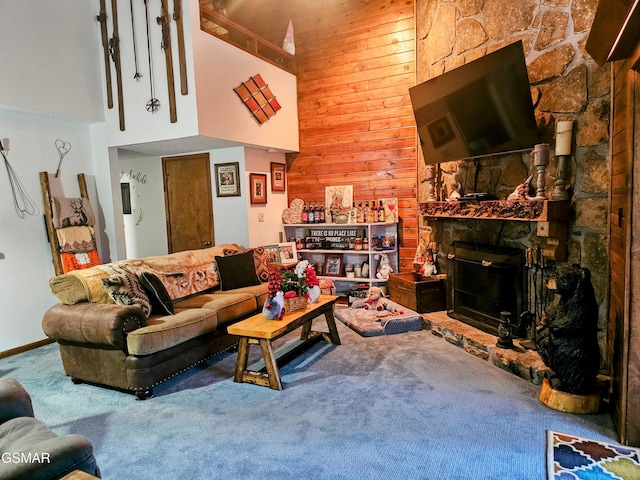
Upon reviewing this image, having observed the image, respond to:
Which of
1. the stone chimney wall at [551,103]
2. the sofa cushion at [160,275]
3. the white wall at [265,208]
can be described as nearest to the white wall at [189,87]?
the white wall at [265,208]

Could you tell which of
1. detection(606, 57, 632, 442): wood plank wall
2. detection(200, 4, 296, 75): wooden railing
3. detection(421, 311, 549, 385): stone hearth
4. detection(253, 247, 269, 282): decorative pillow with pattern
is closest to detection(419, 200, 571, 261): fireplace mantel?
detection(606, 57, 632, 442): wood plank wall

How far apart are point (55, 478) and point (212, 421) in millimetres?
1289

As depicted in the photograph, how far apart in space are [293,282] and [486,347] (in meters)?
1.68

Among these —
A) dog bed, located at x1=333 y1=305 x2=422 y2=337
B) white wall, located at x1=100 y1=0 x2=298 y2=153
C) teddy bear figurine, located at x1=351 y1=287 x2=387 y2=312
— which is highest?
white wall, located at x1=100 y1=0 x2=298 y2=153

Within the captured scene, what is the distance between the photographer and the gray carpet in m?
2.04

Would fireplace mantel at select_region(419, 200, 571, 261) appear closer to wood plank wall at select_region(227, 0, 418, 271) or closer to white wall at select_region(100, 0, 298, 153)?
wood plank wall at select_region(227, 0, 418, 271)

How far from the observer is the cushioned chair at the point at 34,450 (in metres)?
1.25

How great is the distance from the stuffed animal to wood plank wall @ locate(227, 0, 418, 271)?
0.22m

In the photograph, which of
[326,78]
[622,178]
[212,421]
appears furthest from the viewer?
[326,78]

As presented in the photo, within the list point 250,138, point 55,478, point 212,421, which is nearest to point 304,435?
point 212,421

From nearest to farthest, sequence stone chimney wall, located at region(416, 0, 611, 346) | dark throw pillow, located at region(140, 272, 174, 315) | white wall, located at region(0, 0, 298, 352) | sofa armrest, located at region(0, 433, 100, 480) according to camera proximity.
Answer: sofa armrest, located at region(0, 433, 100, 480) < stone chimney wall, located at region(416, 0, 611, 346) < dark throw pillow, located at region(140, 272, 174, 315) < white wall, located at region(0, 0, 298, 352)

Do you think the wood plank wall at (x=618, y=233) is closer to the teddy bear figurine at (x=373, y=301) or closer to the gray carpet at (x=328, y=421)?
the gray carpet at (x=328, y=421)

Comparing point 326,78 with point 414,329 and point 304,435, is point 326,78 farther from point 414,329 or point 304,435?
point 304,435

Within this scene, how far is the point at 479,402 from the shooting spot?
2629 mm
